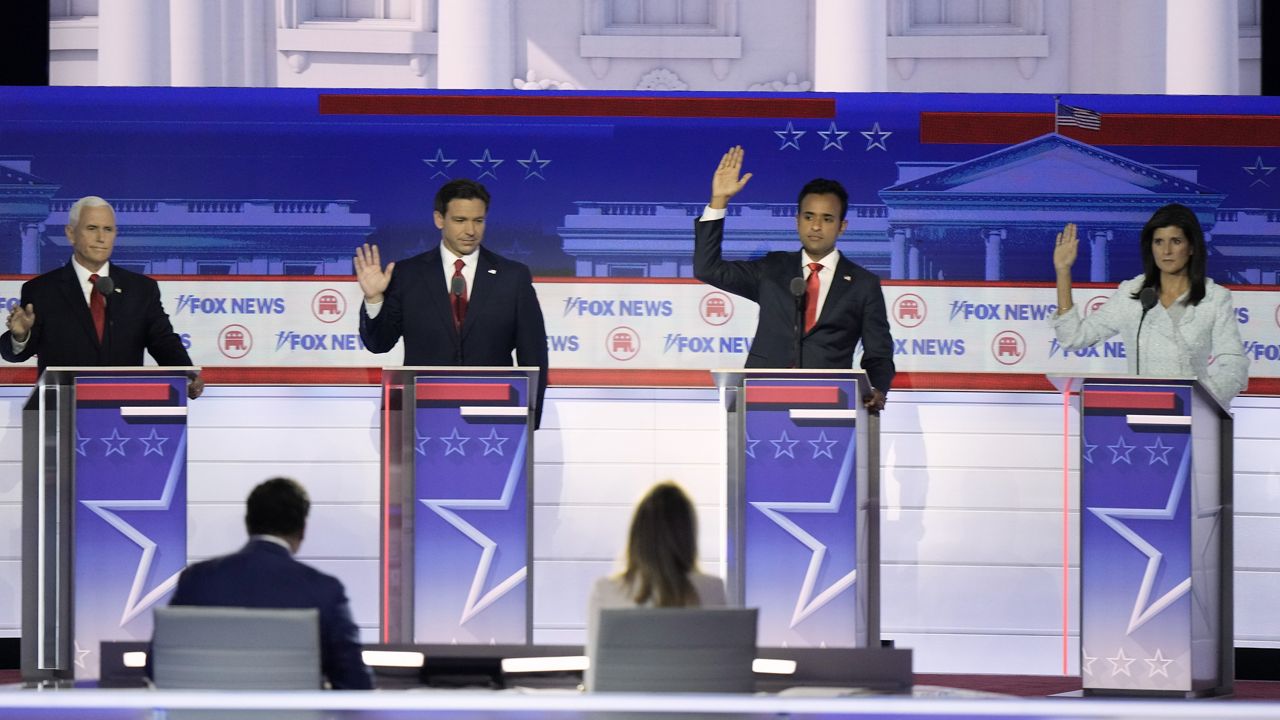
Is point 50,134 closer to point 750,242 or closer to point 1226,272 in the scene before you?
point 750,242

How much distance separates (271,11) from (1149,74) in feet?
17.7

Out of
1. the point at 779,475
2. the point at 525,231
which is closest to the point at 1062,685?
the point at 779,475

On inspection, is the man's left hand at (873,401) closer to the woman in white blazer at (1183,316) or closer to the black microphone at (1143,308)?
the black microphone at (1143,308)

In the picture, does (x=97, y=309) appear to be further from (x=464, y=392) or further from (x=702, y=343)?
(x=702, y=343)

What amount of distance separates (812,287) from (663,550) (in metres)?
2.71

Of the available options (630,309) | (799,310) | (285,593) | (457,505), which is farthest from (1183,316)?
(285,593)

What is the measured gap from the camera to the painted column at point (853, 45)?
9.28 m

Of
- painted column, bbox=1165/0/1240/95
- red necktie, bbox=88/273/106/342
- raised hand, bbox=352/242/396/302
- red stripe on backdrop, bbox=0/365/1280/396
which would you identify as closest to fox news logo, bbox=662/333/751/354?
red stripe on backdrop, bbox=0/365/1280/396

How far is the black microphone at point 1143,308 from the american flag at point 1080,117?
1389 mm

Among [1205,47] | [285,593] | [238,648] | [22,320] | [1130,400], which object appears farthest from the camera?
[1205,47]

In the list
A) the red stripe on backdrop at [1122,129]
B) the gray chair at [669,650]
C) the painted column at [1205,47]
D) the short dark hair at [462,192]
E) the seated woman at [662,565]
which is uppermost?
the painted column at [1205,47]

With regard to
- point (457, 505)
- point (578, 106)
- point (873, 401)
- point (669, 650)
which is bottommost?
point (669, 650)

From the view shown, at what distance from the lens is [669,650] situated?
114 inches

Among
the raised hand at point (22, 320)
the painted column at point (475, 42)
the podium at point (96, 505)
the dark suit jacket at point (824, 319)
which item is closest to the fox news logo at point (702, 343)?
the dark suit jacket at point (824, 319)
